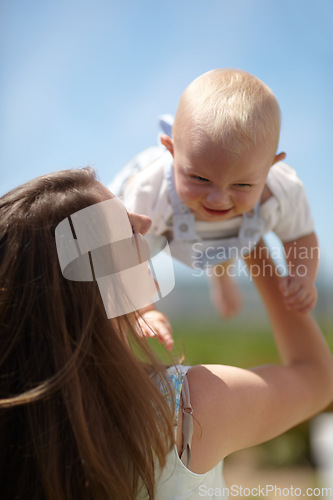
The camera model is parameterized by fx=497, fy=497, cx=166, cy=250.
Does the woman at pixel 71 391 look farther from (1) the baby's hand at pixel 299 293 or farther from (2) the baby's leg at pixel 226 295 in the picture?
(2) the baby's leg at pixel 226 295

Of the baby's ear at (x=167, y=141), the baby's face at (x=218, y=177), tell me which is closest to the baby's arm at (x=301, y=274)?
the baby's face at (x=218, y=177)

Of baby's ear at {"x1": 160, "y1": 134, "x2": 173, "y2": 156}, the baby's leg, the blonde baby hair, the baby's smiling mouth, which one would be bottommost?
the baby's leg

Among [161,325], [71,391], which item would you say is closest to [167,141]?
[161,325]

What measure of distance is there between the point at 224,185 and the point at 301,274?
285 millimetres

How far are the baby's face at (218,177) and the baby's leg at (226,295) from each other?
1.97 feet

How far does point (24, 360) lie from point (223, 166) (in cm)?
53

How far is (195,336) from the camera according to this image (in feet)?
7.53

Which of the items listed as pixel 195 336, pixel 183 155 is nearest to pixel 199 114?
pixel 183 155

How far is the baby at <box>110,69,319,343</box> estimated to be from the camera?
92cm

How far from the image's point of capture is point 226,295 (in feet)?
5.28

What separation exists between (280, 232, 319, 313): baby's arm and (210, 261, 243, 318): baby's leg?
16.8 inches

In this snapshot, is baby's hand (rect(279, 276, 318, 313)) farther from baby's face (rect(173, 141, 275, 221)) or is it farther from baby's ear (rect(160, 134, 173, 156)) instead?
baby's ear (rect(160, 134, 173, 156))
